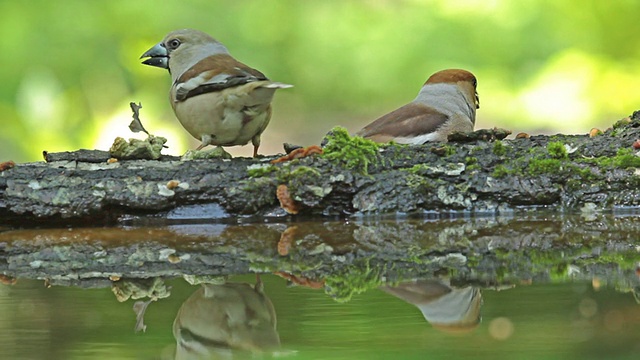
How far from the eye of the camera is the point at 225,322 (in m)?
1.94

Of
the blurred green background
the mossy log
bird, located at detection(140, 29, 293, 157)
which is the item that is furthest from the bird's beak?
the blurred green background

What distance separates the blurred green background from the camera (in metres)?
7.85

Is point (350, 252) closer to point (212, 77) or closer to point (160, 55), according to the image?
point (212, 77)

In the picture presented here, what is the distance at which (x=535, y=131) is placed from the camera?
823cm

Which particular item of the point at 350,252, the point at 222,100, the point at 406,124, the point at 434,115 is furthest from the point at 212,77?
the point at 350,252

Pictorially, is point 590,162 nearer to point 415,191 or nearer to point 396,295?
point 415,191

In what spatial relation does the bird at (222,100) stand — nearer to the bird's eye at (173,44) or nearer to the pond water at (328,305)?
the bird's eye at (173,44)

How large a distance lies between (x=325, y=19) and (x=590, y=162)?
4848 mm

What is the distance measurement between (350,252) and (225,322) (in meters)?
1.03

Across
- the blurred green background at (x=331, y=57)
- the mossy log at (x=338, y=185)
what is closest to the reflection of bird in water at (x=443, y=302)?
the mossy log at (x=338, y=185)

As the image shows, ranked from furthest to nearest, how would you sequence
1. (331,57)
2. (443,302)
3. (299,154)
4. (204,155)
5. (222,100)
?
(331,57)
(222,100)
(204,155)
(299,154)
(443,302)

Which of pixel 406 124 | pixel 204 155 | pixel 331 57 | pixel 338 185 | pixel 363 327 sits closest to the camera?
pixel 363 327

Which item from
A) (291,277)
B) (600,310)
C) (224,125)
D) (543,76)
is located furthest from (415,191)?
(543,76)

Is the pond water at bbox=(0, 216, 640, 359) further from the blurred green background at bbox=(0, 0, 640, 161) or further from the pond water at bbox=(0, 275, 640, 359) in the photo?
the blurred green background at bbox=(0, 0, 640, 161)
